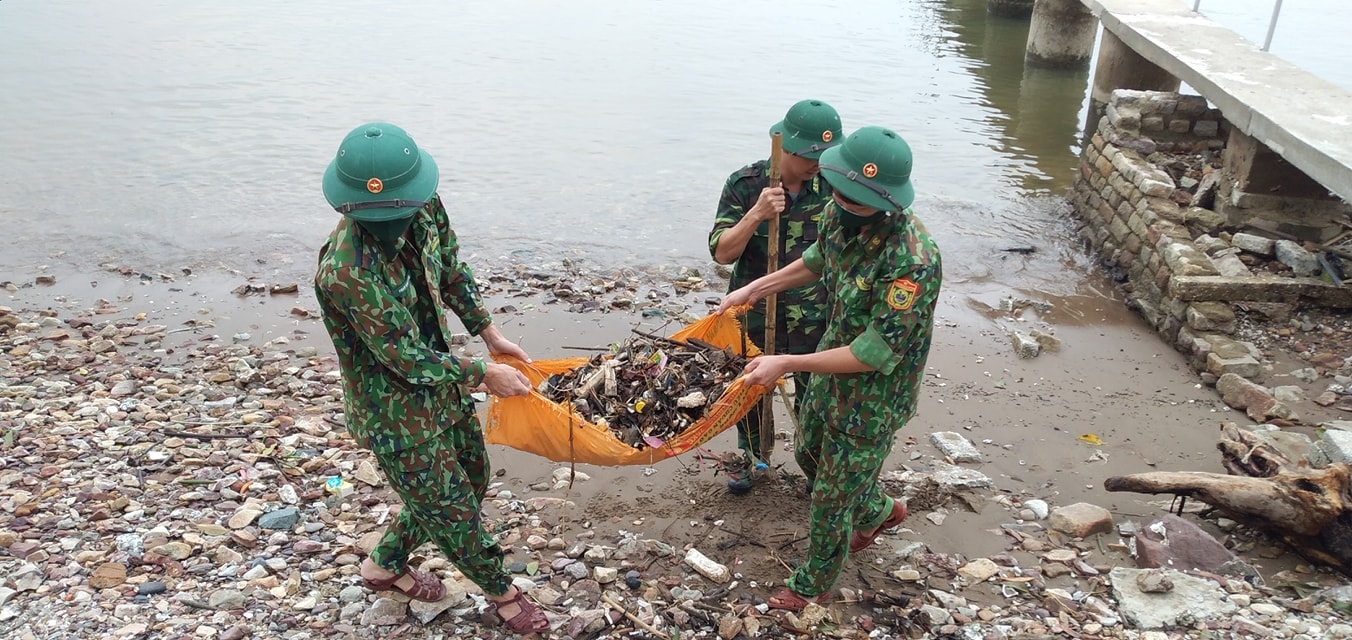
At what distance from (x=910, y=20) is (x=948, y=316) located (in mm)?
17240

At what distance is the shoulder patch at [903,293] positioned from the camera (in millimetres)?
3152

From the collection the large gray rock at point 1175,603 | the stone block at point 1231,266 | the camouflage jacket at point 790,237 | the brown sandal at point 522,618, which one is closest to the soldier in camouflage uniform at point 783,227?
the camouflage jacket at point 790,237

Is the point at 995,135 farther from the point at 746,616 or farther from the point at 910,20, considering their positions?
the point at 746,616

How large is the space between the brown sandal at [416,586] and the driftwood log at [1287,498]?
324cm

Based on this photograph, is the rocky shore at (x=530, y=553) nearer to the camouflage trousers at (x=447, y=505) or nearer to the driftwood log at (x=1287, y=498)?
the driftwood log at (x=1287, y=498)

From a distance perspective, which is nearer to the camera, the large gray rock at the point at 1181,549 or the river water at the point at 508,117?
the large gray rock at the point at 1181,549

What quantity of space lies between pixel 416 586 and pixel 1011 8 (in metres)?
23.4

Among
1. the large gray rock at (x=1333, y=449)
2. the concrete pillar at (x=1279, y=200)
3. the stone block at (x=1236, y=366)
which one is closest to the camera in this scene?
the large gray rock at (x=1333, y=449)

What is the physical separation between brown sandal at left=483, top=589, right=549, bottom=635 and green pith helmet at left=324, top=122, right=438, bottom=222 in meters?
1.68

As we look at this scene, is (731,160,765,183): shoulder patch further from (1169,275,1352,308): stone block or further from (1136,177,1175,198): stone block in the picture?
(1136,177,1175,198): stone block

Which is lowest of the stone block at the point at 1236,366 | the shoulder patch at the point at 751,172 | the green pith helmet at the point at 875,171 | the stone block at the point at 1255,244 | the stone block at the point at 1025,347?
the stone block at the point at 1025,347

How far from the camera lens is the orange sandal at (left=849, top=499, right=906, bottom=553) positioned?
4.12 m

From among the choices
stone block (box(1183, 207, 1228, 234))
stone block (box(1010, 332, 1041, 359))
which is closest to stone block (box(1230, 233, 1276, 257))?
stone block (box(1183, 207, 1228, 234))

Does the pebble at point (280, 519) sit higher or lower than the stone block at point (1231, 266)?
lower
